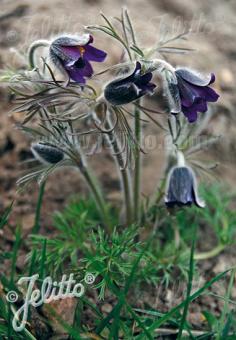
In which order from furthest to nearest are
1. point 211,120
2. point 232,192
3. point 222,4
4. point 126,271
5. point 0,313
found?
point 222,4 < point 211,120 < point 232,192 < point 126,271 < point 0,313

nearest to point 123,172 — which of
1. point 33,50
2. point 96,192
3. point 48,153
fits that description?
point 96,192

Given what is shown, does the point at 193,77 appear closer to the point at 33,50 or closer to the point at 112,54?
the point at 33,50

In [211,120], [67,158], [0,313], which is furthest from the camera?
[211,120]

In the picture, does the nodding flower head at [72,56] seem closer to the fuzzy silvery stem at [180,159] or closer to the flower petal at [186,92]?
the flower petal at [186,92]

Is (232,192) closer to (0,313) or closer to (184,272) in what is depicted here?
(184,272)

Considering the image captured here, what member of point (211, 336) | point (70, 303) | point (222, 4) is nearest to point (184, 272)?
point (211, 336)

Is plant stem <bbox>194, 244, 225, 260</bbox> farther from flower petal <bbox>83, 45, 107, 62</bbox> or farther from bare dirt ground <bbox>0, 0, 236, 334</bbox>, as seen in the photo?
flower petal <bbox>83, 45, 107, 62</bbox>

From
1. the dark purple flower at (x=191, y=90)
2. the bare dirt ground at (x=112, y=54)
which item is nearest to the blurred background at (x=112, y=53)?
the bare dirt ground at (x=112, y=54)
